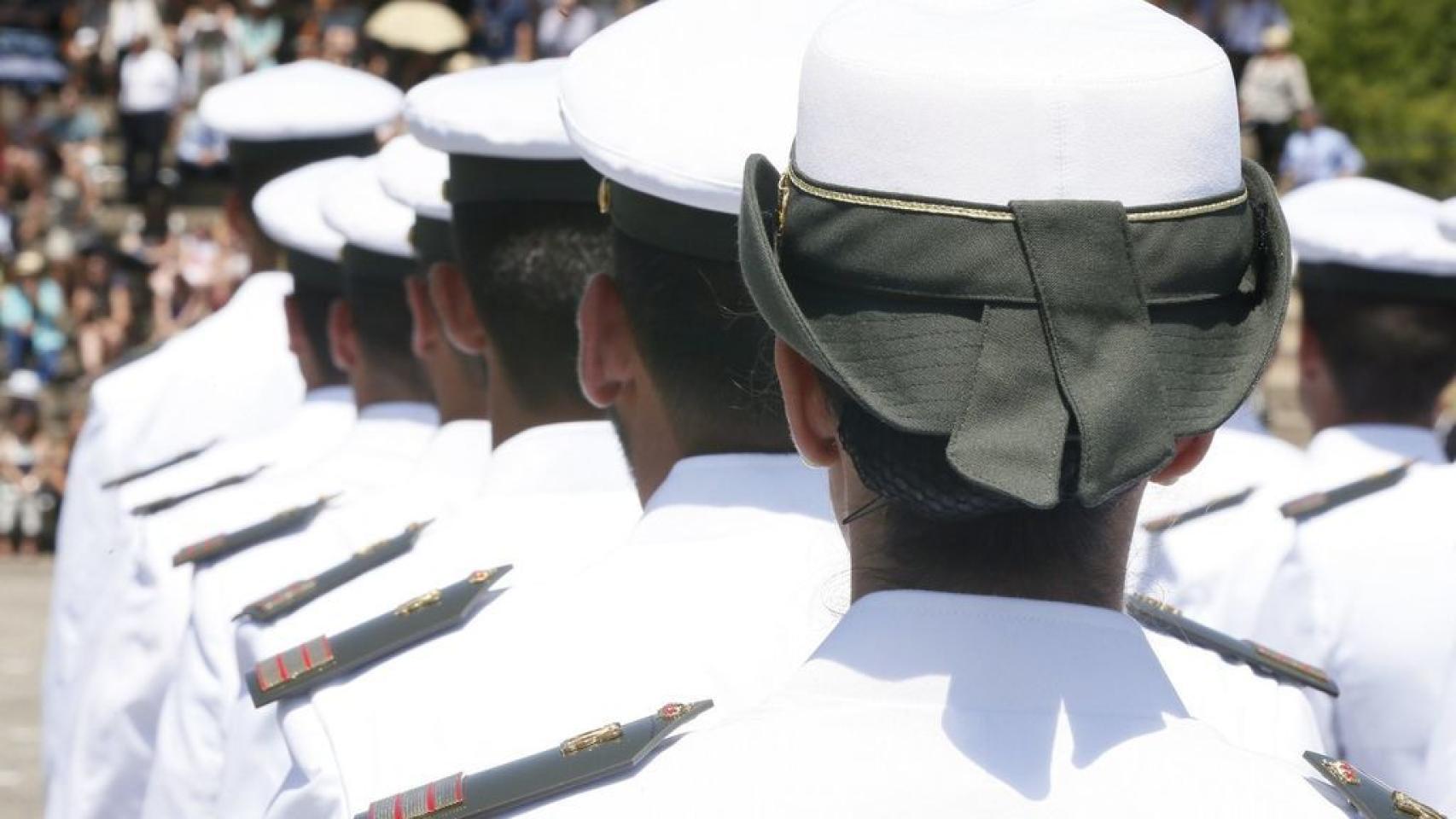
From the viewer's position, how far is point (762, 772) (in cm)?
147

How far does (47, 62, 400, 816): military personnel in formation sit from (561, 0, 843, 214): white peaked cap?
1.98 meters

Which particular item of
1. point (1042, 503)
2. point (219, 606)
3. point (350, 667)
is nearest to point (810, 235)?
point (1042, 503)

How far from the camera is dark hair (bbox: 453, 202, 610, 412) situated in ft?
9.30

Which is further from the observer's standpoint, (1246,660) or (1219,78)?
(1246,660)

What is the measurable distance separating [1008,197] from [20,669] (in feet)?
38.2

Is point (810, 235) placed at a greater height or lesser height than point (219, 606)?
greater

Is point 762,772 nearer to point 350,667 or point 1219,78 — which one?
point 1219,78

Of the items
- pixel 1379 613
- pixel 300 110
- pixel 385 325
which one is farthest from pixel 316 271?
pixel 1379 613

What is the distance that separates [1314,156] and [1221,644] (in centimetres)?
1511

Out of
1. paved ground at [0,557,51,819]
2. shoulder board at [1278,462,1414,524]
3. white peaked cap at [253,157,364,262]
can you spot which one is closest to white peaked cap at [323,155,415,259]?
white peaked cap at [253,157,364,262]

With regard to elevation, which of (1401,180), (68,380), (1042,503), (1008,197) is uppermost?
(1008,197)

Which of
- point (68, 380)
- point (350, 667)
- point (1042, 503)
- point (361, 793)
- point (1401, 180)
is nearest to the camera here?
point (1042, 503)

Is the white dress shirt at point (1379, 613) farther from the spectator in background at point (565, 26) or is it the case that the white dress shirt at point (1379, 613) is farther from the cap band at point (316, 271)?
the spectator in background at point (565, 26)

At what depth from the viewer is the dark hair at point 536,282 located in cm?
283
